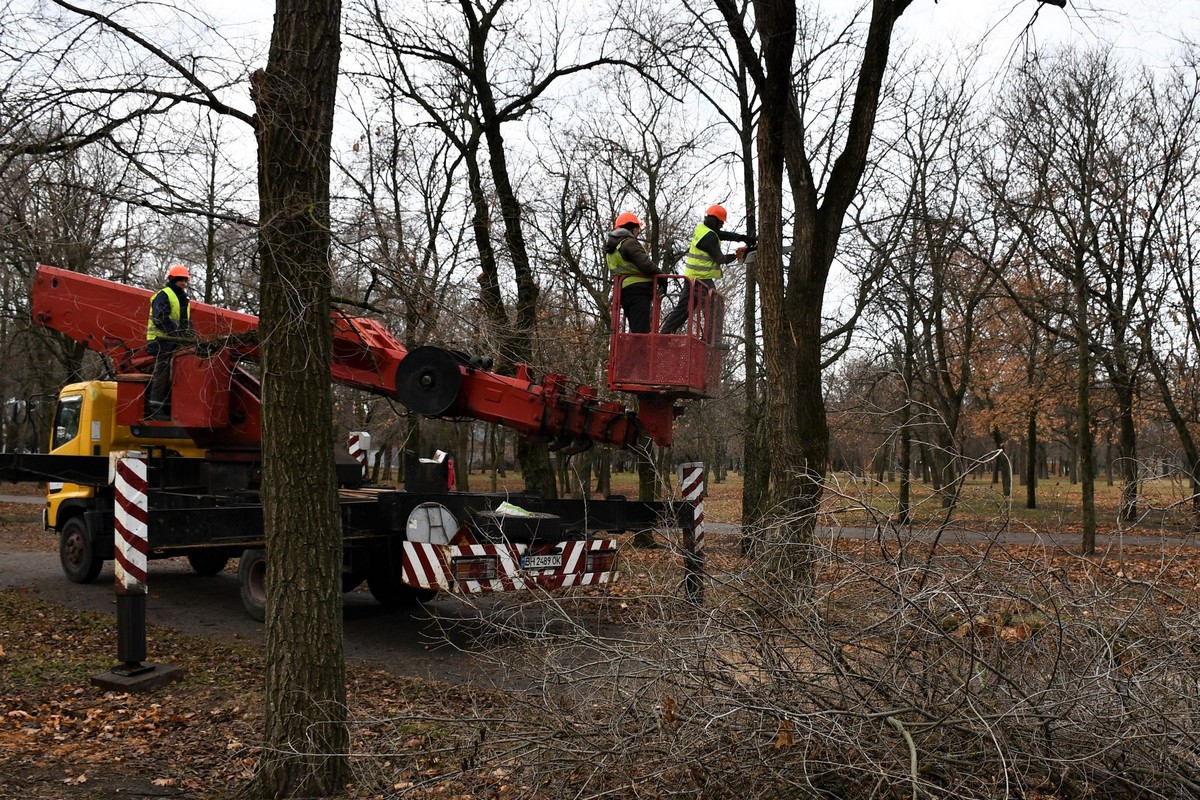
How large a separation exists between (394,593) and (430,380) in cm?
285

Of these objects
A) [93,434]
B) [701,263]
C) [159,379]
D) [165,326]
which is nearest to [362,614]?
[159,379]

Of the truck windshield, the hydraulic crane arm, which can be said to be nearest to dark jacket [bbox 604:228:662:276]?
the hydraulic crane arm

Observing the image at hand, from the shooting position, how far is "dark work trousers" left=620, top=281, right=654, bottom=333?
28.1 feet

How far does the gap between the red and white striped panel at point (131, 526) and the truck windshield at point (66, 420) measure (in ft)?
14.3

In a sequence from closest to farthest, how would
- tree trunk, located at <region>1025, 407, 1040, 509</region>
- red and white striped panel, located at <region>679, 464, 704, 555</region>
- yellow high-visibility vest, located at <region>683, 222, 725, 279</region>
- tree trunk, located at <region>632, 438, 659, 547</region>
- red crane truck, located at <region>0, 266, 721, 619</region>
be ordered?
tree trunk, located at <region>632, 438, 659, 547</region> < red crane truck, located at <region>0, 266, 721, 619</region> < yellow high-visibility vest, located at <region>683, 222, 725, 279</region> < red and white striped panel, located at <region>679, 464, 704, 555</region> < tree trunk, located at <region>1025, 407, 1040, 509</region>

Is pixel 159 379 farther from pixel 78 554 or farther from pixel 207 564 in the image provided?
pixel 207 564

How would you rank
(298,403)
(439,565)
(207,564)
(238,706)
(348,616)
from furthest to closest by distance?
(207,564) < (348,616) < (439,565) < (238,706) < (298,403)

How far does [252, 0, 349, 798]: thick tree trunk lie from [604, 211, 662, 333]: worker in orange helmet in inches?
168

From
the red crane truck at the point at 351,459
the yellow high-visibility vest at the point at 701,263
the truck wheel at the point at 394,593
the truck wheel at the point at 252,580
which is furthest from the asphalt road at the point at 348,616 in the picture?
the yellow high-visibility vest at the point at 701,263

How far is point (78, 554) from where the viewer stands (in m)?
11.5

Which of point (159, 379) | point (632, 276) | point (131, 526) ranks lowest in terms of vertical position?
point (131, 526)

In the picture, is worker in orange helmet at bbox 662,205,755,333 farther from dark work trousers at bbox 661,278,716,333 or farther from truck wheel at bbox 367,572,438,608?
truck wheel at bbox 367,572,438,608

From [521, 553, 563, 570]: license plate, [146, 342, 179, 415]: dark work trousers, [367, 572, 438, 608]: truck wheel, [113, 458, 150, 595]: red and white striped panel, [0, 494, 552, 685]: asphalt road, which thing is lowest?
[0, 494, 552, 685]: asphalt road

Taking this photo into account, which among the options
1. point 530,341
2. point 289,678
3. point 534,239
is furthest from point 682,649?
point 534,239
